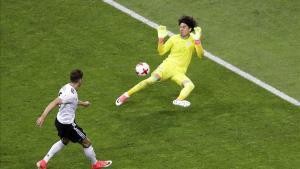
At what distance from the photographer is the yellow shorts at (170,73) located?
21234 millimetres

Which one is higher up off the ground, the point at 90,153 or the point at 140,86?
the point at 140,86

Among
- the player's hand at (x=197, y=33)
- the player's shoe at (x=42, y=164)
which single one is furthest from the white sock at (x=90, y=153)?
the player's hand at (x=197, y=33)

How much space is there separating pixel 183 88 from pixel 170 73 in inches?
19.5

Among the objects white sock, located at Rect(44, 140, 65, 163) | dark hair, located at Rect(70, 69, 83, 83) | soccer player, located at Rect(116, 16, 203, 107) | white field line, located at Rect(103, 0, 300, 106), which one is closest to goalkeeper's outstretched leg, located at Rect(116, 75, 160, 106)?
soccer player, located at Rect(116, 16, 203, 107)

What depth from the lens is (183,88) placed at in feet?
69.3

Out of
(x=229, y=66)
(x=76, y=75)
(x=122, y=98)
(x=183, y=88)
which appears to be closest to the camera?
(x=76, y=75)

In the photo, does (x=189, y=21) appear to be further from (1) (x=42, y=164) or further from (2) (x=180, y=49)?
(1) (x=42, y=164)

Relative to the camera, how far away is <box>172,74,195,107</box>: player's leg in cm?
2100

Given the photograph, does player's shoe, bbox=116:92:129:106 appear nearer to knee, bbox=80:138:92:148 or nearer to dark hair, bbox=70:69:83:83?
knee, bbox=80:138:92:148

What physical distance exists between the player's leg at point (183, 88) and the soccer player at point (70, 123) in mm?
3265

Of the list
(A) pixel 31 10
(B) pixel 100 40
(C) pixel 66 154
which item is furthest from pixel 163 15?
(C) pixel 66 154

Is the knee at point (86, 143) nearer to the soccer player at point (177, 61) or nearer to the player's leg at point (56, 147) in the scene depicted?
the player's leg at point (56, 147)

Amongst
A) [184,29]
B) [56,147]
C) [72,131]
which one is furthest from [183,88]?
[56,147]

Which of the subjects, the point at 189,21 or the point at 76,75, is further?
the point at 189,21
